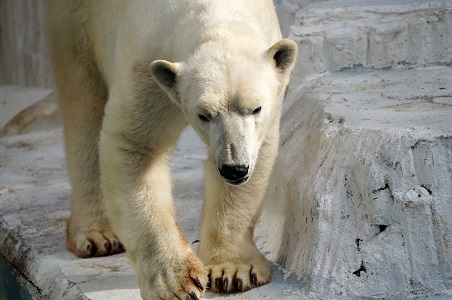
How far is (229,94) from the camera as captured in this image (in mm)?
3043

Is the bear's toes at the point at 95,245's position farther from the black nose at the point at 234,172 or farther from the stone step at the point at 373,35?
the stone step at the point at 373,35

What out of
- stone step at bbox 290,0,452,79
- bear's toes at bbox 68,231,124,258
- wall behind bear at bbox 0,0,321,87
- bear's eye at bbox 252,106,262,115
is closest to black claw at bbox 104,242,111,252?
bear's toes at bbox 68,231,124,258

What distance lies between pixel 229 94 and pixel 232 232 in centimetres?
80

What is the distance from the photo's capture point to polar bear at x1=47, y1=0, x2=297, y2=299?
10.1 feet

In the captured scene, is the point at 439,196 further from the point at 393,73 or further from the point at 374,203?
the point at 393,73

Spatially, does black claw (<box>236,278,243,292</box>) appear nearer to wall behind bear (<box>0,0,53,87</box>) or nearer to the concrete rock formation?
the concrete rock formation

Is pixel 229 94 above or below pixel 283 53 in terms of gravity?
below

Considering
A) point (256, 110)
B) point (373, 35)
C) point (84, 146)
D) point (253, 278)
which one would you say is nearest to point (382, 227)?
point (253, 278)

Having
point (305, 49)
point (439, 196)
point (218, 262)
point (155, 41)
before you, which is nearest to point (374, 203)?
point (439, 196)

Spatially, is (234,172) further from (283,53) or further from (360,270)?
(360,270)

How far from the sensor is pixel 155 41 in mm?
3385

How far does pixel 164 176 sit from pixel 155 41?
0.54 m

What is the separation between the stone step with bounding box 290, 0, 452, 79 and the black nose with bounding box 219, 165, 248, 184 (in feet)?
7.54

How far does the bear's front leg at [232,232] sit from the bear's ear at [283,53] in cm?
44
